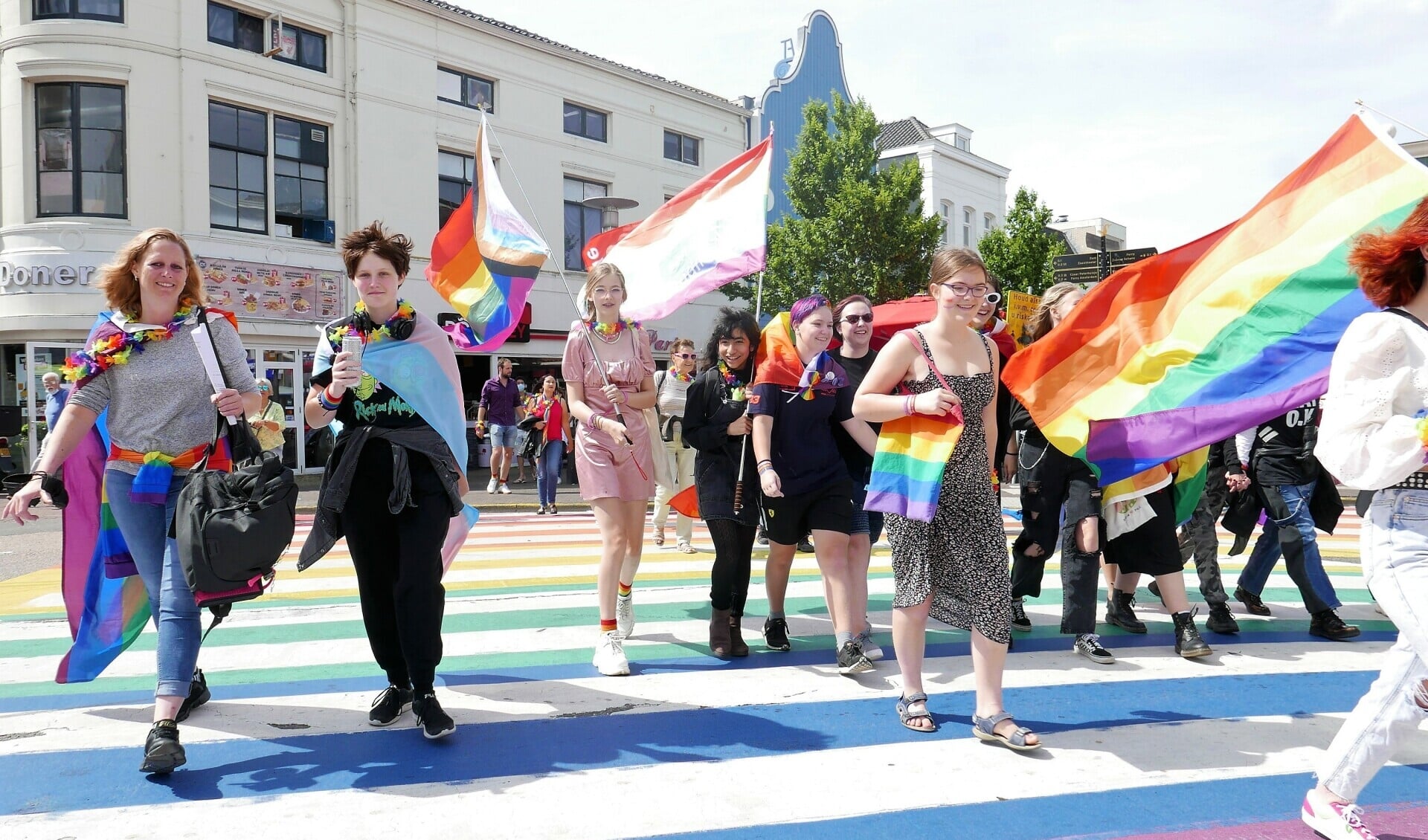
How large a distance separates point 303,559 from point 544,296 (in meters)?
19.8

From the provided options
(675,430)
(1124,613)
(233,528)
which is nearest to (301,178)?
(675,430)

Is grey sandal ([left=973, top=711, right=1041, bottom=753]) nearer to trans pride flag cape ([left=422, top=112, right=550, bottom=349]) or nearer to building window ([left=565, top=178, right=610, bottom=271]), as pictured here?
trans pride flag cape ([left=422, top=112, right=550, bottom=349])

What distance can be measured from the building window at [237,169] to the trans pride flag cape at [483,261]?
12.3m

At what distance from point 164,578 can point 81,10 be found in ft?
57.3

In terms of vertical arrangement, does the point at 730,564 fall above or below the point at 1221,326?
below

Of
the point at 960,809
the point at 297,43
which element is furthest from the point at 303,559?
the point at 297,43

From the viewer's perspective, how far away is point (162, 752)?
138 inches

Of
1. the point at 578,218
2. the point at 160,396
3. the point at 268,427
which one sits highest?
the point at 578,218

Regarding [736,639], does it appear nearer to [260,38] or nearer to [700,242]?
[700,242]

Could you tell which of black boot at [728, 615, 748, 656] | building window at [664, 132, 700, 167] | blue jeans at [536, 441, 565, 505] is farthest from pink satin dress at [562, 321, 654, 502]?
building window at [664, 132, 700, 167]

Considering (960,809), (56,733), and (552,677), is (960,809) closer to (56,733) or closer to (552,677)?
(552,677)

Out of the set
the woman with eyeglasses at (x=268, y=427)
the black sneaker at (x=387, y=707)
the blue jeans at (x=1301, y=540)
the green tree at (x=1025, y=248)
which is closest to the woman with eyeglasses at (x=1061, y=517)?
the blue jeans at (x=1301, y=540)

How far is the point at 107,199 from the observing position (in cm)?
1692

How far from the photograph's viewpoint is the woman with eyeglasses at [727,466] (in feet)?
17.5
